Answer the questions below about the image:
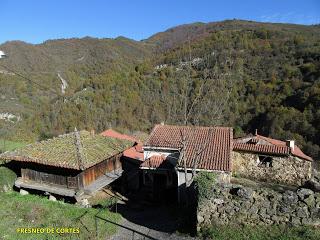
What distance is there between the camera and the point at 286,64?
50.4m

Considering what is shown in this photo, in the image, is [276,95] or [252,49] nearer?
[276,95]

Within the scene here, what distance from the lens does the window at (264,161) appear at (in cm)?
1895

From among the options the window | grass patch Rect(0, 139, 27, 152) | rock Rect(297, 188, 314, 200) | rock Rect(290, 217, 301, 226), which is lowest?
grass patch Rect(0, 139, 27, 152)

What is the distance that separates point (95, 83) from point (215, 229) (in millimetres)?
61125

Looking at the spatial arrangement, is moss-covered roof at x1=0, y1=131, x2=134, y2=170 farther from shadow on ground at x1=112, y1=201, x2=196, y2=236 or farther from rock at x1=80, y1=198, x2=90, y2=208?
shadow on ground at x1=112, y1=201, x2=196, y2=236

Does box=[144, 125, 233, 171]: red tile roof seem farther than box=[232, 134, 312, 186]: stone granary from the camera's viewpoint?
No

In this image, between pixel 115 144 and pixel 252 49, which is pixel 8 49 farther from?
pixel 115 144

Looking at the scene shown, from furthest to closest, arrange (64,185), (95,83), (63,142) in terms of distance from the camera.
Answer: (95,83), (63,142), (64,185)

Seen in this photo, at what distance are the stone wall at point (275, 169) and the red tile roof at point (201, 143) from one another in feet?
7.46

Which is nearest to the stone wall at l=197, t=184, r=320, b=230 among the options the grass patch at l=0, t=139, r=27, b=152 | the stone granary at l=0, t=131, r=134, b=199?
Result: the stone granary at l=0, t=131, r=134, b=199

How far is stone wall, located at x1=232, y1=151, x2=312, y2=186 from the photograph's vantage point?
18391 millimetres

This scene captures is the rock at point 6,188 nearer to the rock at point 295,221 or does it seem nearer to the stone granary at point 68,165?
the stone granary at point 68,165

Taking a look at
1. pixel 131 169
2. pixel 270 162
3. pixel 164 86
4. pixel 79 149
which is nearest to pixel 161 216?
pixel 79 149

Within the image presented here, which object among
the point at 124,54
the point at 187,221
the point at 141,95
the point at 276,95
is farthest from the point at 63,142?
the point at 124,54
